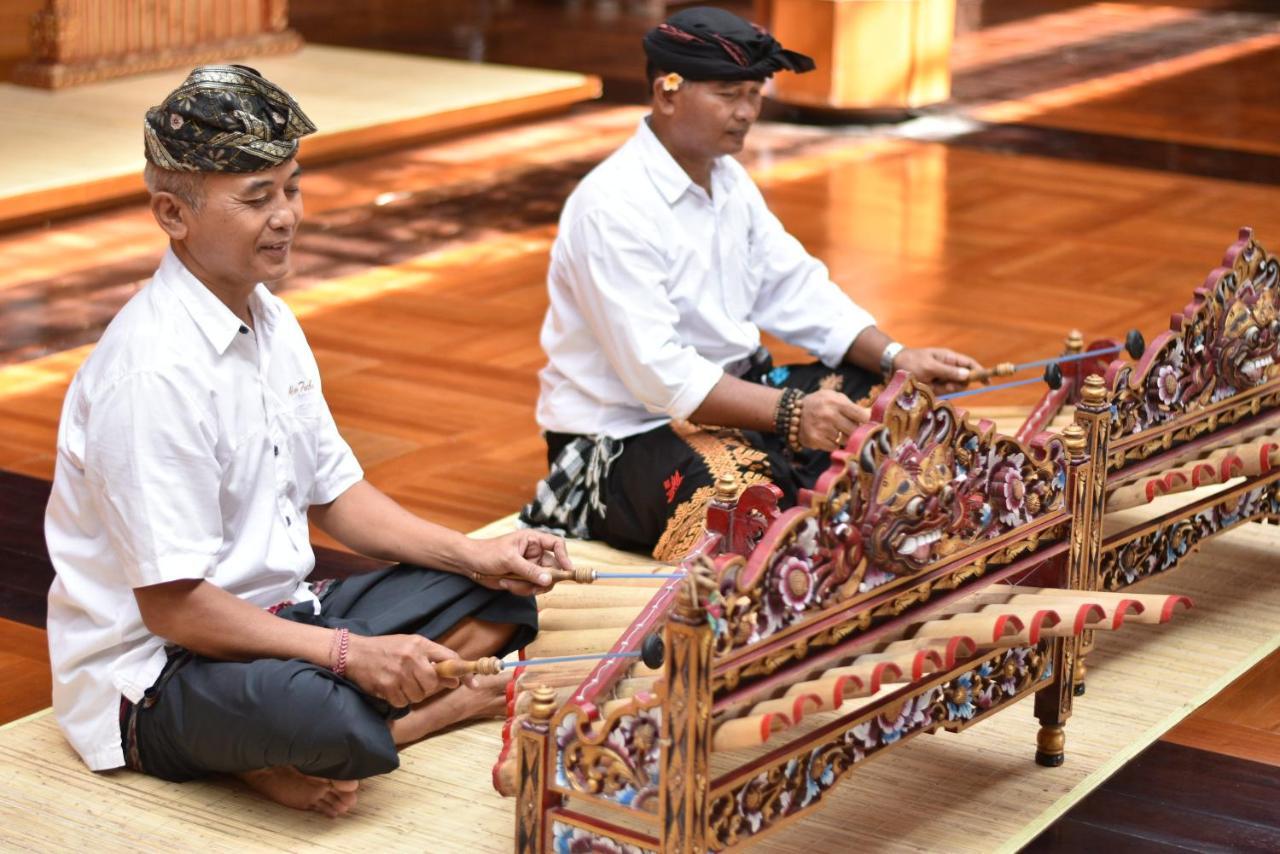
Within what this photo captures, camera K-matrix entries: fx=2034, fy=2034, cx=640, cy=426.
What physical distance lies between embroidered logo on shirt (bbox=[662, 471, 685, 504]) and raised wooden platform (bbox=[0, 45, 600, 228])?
3602 mm

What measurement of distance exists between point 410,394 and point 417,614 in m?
1.96

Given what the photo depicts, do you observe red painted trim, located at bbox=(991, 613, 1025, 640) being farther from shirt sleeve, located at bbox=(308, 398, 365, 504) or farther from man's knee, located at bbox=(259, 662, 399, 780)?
shirt sleeve, located at bbox=(308, 398, 365, 504)

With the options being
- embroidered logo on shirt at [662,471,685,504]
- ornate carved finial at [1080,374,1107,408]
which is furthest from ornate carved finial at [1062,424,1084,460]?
embroidered logo on shirt at [662,471,685,504]

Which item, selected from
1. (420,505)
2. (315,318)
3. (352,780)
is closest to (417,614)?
(352,780)

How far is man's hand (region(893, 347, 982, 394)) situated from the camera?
3621 mm

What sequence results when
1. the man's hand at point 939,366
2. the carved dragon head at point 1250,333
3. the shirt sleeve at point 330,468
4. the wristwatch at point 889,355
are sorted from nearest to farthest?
the shirt sleeve at point 330,468
the carved dragon head at point 1250,333
the man's hand at point 939,366
the wristwatch at point 889,355

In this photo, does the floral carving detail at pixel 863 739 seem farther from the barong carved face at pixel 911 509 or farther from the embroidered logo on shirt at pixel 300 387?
the embroidered logo on shirt at pixel 300 387

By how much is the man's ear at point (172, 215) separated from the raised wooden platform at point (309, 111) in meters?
4.07

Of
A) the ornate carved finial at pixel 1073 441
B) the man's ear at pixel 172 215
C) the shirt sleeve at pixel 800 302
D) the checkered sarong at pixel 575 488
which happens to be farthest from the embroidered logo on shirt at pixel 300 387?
the shirt sleeve at pixel 800 302

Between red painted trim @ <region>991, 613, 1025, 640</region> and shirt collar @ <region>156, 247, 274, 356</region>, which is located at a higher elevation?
shirt collar @ <region>156, 247, 274, 356</region>

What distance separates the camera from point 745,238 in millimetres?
3818

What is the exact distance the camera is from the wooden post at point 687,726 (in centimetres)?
218

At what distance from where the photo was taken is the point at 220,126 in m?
2.50

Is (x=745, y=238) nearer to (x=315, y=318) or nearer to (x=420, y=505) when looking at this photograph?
(x=420, y=505)
